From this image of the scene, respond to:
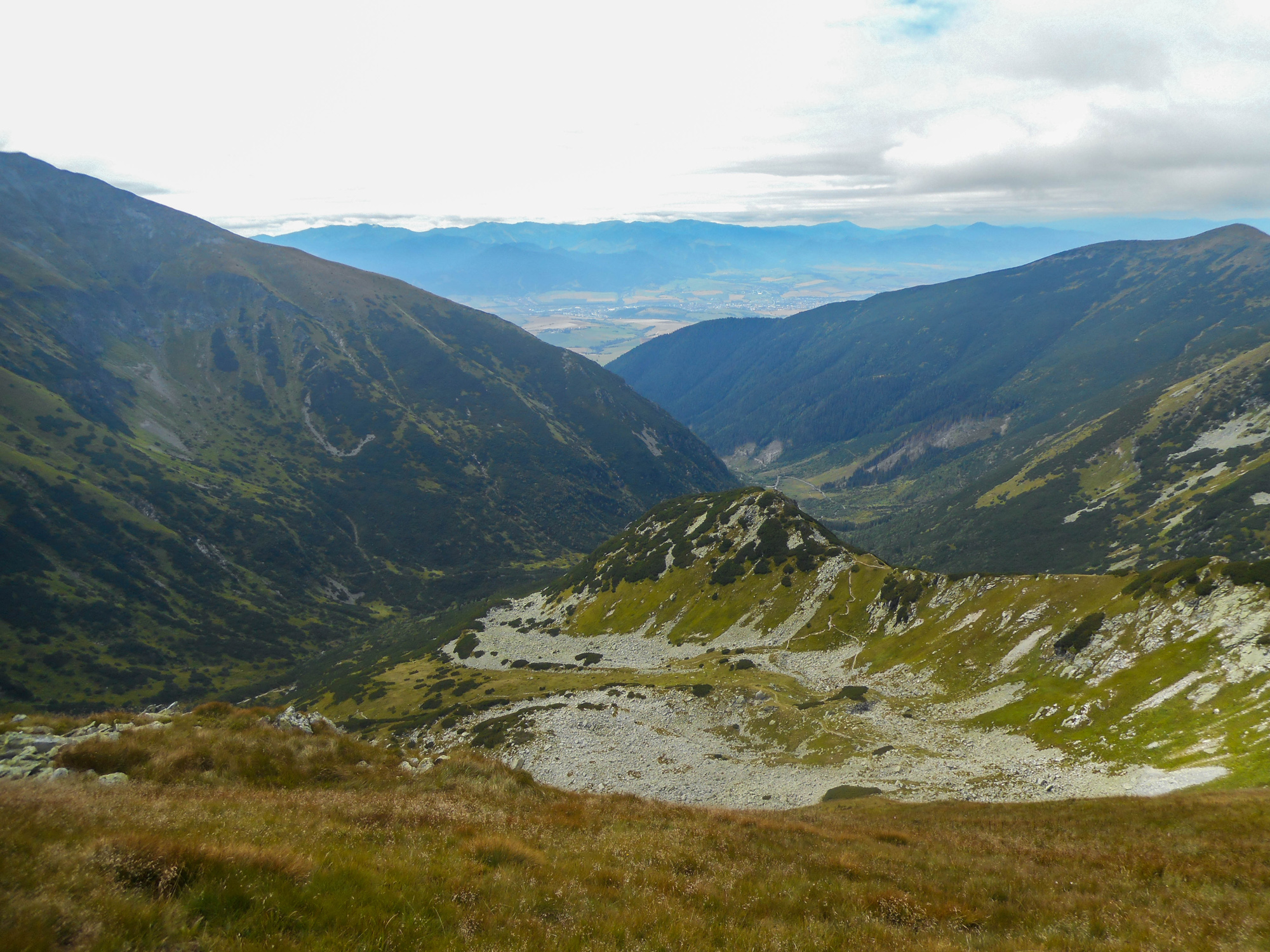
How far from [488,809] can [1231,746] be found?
1909 inches

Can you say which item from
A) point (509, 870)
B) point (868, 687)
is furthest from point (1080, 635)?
point (509, 870)

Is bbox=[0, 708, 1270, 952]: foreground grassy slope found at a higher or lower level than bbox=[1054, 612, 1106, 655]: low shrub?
higher

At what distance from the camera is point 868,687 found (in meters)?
74.1

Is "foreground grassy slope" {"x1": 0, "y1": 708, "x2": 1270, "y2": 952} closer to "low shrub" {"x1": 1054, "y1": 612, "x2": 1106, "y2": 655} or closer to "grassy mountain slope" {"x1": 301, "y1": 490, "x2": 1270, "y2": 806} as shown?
"grassy mountain slope" {"x1": 301, "y1": 490, "x2": 1270, "y2": 806}

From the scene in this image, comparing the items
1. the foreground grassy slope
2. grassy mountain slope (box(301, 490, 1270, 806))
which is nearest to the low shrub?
grassy mountain slope (box(301, 490, 1270, 806))

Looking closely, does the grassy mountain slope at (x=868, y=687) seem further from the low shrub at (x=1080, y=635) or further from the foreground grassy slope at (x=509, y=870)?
the foreground grassy slope at (x=509, y=870)

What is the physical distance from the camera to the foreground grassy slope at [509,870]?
29.9 feet

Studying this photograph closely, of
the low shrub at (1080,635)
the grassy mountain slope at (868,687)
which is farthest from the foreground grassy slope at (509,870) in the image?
the low shrub at (1080,635)

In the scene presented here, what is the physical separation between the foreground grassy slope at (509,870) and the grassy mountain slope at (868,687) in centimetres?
2914

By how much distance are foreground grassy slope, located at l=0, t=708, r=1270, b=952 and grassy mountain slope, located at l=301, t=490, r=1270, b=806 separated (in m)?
29.1

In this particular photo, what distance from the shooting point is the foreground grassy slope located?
9.11 m

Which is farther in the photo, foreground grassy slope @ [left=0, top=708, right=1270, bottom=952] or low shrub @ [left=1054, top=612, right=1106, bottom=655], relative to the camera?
low shrub @ [left=1054, top=612, right=1106, bottom=655]

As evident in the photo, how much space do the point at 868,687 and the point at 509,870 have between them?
70.2 m

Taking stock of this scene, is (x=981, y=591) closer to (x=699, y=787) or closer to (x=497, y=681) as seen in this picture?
(x=699, y=787)
